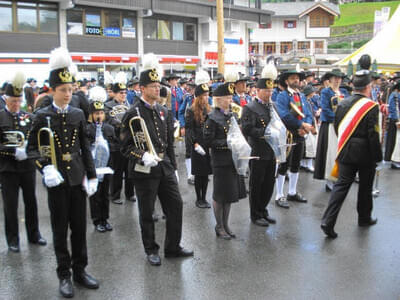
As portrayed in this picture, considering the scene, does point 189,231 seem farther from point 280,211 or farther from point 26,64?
point 26,64

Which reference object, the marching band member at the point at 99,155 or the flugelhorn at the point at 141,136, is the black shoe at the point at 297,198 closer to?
the marching band member at the point at 99,155

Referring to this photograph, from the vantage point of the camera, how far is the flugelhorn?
453 cm

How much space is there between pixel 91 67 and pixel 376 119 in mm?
23488

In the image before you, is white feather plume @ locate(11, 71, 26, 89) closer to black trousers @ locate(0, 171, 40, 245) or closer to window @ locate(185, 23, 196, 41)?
black trousers @ locate(0, 171, 40, 245)

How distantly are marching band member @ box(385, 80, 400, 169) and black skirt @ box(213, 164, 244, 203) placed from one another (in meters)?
5.68

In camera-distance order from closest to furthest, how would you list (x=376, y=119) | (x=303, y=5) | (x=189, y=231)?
(x=376, y=119), (x=189, y=231), (x=303, y=5)

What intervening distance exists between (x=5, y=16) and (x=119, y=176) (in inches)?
786

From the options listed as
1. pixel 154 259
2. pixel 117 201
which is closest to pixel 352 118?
pixel 154 259

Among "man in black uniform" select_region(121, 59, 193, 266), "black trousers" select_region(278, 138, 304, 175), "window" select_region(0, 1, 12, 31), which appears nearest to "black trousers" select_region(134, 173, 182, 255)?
"man in black uniform" select_region(121, 59, 193, 266)

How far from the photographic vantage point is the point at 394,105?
9.45 meters

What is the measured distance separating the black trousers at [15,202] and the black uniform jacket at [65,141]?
133 centimetres

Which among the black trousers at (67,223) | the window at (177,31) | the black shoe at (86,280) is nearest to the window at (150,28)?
the window at (177,31)

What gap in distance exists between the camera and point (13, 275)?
454 centimetres

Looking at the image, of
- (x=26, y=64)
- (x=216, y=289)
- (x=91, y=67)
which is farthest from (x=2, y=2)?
(x=216, y=289)
